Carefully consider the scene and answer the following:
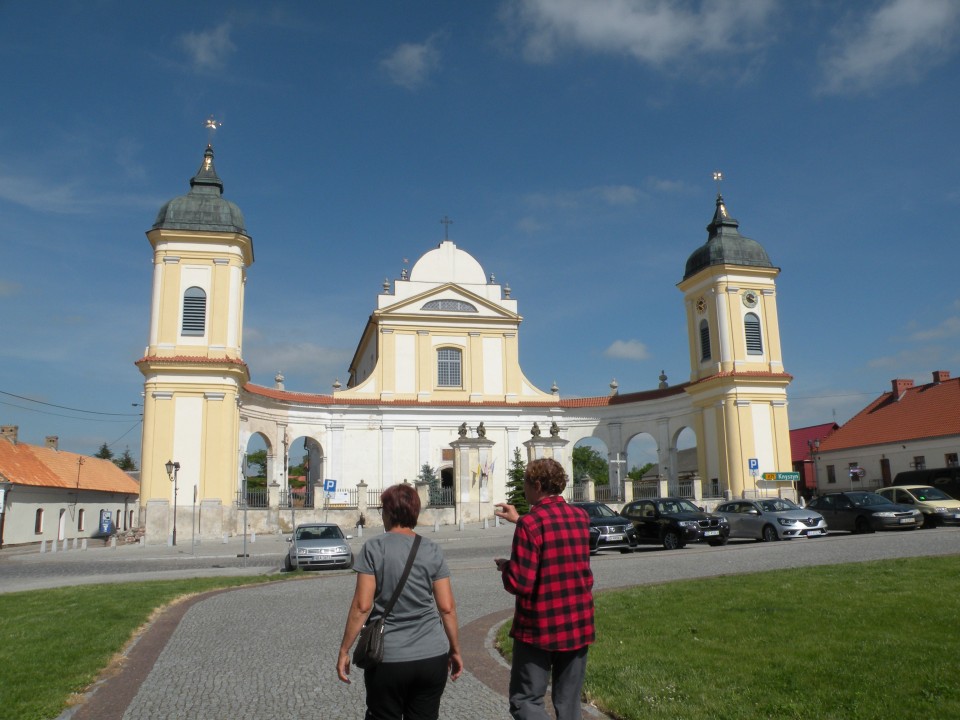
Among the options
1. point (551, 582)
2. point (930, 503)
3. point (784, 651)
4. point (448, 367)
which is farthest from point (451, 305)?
point (551, 582)

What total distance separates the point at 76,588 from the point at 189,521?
17533mm

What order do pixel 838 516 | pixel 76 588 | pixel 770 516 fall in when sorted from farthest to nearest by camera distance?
pixel 838 516 < pixel 770 516 < pixel 76 588

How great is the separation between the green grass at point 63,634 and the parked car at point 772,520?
14592mm

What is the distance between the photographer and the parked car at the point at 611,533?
68.1ft

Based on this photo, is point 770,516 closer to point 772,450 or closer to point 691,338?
point 772,450

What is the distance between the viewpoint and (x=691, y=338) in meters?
44.2

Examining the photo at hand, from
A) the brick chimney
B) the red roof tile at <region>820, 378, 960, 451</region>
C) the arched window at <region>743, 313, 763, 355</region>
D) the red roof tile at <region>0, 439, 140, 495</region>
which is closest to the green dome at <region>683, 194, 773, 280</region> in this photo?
the arched window at <region>743, 313, 763, 355</region>

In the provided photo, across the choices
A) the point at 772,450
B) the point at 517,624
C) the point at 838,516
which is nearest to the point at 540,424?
the point at 772,450

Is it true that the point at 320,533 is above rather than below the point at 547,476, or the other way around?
below

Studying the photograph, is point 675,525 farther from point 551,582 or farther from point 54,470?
point 54,470

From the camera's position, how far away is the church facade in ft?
111

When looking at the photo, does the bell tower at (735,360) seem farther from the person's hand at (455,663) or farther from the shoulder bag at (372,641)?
the shoulder bag at (372,641)

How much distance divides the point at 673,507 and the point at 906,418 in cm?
3189

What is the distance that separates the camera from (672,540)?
859 inches
